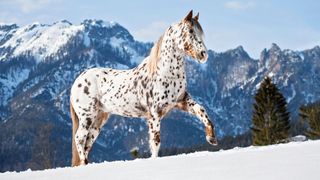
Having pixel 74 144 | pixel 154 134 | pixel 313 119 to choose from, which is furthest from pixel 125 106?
pixel 313 119

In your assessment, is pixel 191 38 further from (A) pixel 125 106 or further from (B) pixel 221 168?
(B) pixel 221 168

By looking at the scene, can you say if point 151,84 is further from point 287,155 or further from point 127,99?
point 287,155

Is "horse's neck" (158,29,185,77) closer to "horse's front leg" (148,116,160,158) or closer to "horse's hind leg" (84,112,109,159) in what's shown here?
"horse's front leg" (148,116,160,158)

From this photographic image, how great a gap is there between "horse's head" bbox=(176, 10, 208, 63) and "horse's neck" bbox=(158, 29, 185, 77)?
0.19 m

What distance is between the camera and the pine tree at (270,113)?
2630 inches

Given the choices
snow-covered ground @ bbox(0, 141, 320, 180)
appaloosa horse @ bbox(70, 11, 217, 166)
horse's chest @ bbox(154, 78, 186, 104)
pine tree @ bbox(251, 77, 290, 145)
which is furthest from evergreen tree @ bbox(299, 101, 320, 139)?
snow-covered ground @ bbox(0, 141, 320, 180)

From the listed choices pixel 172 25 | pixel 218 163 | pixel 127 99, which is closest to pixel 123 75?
pixel 127 99

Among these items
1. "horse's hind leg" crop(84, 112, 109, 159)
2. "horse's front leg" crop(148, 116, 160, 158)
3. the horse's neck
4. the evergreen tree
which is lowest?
"horse's front leg" crop(148, 116, 160, 158)

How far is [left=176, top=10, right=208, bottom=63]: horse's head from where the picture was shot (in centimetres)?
896

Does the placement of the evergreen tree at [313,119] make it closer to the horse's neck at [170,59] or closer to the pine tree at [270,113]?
the pine tree at [270,113]

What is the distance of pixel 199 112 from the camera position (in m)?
8.70

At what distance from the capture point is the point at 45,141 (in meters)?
34.5

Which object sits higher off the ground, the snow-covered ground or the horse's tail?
the horse's tail

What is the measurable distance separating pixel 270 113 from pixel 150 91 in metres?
59.8
